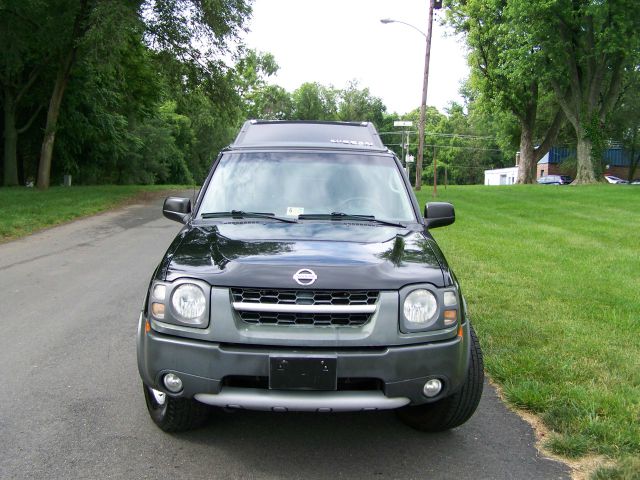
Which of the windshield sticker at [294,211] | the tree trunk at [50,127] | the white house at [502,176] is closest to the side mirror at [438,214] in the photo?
the windshield sticker at [294,211]

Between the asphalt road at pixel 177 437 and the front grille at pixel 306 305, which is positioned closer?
the front grille at pixel 306 305

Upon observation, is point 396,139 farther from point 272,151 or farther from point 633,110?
point 272,151

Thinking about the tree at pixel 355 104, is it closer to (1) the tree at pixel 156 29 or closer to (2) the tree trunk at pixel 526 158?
(2) the tree trunk at pixel 526 158

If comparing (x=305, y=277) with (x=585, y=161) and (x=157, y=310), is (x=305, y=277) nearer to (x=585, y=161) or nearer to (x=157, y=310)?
(x=157, y=310)

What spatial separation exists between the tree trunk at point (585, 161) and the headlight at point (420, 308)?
1245 inches

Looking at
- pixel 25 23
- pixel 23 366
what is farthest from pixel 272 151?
pixel 25 23

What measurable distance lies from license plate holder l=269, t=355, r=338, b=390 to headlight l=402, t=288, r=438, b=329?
18.5 inches

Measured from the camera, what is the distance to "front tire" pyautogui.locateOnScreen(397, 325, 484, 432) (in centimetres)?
353

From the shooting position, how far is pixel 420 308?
319 centimetres

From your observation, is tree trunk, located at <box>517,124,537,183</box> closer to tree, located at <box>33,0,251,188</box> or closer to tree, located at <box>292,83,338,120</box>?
tree, located at <box>33,0,251,188</box>

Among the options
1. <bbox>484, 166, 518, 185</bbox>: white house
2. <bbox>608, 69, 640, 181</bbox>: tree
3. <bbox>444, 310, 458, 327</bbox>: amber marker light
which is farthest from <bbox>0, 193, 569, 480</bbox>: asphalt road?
<bbox>484, 166, 518, 185</bbox>: white house

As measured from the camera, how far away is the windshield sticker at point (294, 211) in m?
4.34

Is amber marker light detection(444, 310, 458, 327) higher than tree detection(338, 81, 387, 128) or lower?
lower

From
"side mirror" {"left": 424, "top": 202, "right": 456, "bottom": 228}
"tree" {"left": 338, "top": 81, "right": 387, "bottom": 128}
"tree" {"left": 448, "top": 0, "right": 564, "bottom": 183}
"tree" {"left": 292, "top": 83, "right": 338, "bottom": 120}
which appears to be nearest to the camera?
"side mirror" {"left": 424, "top": 202, "right": 456, "bottom": 228}
